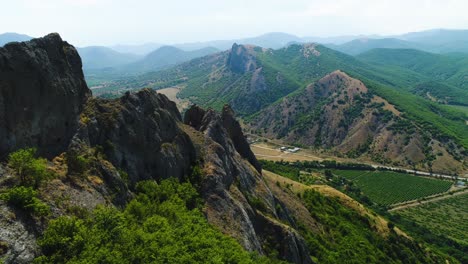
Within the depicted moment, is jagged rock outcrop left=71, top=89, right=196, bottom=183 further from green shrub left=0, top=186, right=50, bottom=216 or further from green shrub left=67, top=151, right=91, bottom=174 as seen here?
green shrub left=0, top=186, right=50, bottom=216

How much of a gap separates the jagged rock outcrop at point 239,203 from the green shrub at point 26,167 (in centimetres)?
2894

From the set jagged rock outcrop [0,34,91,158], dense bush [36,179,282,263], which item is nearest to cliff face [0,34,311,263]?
jagged rock outcrop [0,34,91,158]

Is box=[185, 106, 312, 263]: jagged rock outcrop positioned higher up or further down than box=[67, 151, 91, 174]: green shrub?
further down

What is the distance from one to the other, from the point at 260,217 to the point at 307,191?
5381 cm

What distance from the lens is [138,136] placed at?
2373 inches

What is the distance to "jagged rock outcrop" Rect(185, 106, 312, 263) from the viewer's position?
201ft

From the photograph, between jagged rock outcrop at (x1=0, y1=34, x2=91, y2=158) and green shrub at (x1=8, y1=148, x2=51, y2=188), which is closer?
green shrub at (x1=8, y1=148, x2=51, y2=188)

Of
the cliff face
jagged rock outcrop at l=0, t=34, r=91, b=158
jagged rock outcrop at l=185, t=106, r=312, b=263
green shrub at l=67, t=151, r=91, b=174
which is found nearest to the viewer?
jagged rock outcrop at l=0, t=34, r=91, b=158

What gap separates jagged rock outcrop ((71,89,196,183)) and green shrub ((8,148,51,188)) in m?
11.5

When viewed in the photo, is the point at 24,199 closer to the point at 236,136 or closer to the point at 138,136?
the point at 138,136

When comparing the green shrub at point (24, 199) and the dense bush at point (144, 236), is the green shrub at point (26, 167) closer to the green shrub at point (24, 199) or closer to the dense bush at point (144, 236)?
the green shrub at point (24, 199)

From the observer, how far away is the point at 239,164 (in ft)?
275

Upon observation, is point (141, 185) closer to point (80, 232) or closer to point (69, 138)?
point (69, 138)

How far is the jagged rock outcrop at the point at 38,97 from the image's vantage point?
42094 millimetres
